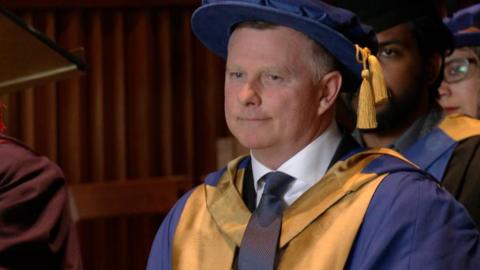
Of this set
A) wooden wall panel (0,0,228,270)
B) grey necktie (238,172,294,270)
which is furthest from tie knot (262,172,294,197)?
wooden wall panel (0,0,228,270)

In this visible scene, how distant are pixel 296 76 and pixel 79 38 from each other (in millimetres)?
2478

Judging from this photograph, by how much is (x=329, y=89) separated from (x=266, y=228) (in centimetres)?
30

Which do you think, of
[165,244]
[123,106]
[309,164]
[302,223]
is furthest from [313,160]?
[123,106]

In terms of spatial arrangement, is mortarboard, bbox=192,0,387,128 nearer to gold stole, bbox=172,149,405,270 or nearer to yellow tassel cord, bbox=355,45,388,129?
yellow tassel cord, bbox=355,45,388,129

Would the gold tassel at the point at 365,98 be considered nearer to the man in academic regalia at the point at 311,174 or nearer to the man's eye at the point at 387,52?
the man in academic regalia at the point at 311,174

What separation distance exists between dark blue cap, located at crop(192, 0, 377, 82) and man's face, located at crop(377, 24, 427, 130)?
59cm

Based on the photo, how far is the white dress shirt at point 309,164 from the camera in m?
1.79

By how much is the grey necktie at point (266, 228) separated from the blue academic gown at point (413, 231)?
15 centimetres

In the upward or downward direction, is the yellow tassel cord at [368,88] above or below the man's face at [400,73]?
above

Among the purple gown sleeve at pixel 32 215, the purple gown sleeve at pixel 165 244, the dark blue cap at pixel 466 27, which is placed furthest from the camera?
the dark blue cap at pixel 466 27

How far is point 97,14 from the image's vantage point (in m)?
4.07

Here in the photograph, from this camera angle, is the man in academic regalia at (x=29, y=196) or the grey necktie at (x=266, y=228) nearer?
the grey necktie at (x=266, y=228)

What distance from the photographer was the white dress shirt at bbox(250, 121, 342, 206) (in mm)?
1794

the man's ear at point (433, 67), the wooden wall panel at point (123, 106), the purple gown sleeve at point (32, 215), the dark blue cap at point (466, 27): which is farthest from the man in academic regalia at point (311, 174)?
the wooden wall panel at point (123, 106)
